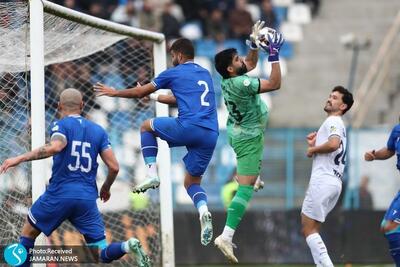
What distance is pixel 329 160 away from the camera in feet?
45.9

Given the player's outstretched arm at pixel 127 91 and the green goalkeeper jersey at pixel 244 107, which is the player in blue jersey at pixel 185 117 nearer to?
the player's outstretched arm at pixel 127 91

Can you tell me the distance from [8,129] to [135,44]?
3360 millimetres

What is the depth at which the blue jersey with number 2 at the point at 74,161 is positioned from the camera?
12750 millimetres

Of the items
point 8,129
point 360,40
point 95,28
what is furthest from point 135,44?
point 360,40

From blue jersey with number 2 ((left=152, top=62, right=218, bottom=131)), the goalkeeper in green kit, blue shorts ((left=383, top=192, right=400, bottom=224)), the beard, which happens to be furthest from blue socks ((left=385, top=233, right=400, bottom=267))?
the beard

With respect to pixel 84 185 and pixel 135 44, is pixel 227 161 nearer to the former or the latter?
pixel 135 44

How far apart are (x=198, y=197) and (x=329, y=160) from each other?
1582mm

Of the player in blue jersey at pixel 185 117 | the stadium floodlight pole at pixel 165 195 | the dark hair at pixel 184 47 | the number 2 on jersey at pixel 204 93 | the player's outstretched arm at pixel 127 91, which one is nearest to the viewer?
the player's outstretched arm at pixel 127 91

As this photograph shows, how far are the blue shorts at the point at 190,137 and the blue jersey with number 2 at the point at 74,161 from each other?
3.24 feet

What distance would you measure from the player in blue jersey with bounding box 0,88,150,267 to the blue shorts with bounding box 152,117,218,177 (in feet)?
2.70

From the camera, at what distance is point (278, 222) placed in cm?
2062

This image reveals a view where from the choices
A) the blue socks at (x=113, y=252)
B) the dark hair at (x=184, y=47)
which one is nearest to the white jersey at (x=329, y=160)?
the dark hair at (x=184, y=47)

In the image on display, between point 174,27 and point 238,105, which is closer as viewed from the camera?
point 238,105

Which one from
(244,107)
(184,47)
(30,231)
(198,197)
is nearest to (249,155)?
(244,107)
